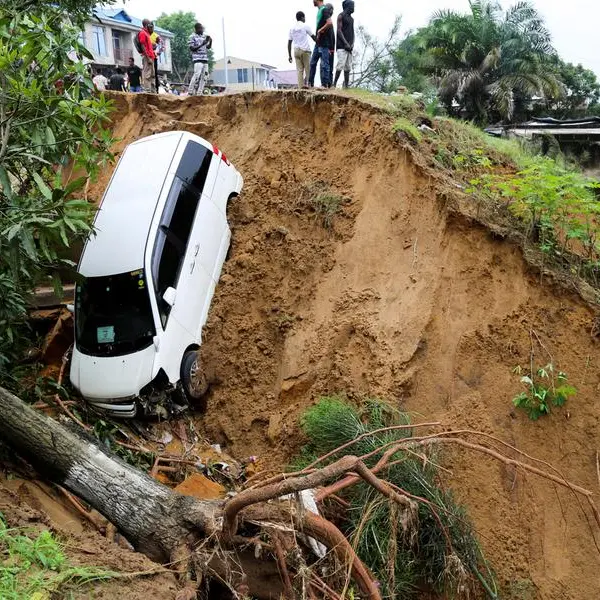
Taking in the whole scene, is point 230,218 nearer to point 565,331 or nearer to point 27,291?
point 27,291

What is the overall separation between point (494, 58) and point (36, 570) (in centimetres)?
1987

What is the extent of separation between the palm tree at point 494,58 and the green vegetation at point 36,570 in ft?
61.2

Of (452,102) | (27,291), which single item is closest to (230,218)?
(27,291)

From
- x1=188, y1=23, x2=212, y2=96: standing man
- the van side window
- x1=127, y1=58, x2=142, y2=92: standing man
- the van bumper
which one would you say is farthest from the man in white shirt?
the van bumper

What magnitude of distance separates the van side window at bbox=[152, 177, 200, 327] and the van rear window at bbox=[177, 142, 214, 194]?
0.40ft

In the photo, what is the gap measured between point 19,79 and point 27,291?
254cm

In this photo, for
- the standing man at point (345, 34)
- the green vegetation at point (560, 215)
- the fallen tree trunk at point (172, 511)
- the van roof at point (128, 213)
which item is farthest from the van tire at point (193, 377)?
the standing man at point (345, 34)

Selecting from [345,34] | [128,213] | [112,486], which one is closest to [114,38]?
[345,34]

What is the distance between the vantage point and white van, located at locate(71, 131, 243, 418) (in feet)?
23.0

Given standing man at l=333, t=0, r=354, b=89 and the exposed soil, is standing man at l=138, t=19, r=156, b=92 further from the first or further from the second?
the exposed soil

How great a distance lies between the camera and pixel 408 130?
770 cm

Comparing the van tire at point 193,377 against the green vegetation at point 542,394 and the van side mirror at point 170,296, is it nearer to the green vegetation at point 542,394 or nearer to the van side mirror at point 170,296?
the van side mirror at point 170,296

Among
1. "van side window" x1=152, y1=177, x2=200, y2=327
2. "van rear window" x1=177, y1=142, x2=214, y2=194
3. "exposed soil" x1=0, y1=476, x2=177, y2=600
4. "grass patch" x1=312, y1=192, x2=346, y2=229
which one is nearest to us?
"exposed soil" x1=0, y1=476, x2=177, y2=600

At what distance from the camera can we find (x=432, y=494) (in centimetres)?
498
